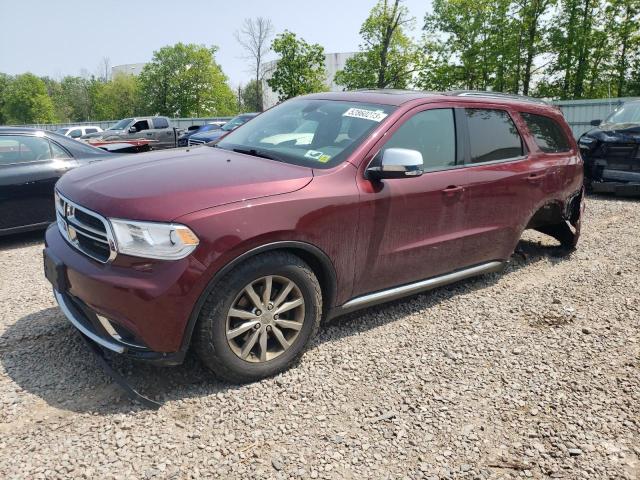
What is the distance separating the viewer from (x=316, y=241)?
2.96m

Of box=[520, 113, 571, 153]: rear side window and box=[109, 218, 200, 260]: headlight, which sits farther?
box=[520, 113, 571, 153]: rear side window

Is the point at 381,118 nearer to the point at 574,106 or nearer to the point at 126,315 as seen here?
the point at 126,315

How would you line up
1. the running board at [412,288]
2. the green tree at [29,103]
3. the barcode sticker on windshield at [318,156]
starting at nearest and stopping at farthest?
the barcode sticker on windshield at [318,156] < the running board at [412,288] < the green tree at [29,103]

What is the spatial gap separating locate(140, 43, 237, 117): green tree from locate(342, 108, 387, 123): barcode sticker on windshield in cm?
5584

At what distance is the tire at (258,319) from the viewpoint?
2.65 metres

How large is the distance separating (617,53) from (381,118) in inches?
1296

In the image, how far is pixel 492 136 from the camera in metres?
4.18

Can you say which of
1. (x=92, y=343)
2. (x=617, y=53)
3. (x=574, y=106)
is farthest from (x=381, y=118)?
(x=617, y=53)

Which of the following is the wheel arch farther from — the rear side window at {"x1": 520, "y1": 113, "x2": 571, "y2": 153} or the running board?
the rear side window at {"x1": 520, "y1": 113, "x2": 571, "y2": 153}

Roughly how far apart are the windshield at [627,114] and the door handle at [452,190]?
7.37 meters

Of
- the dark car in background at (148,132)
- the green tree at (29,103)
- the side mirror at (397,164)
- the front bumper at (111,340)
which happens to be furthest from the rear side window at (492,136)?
the green tree at (29,103)

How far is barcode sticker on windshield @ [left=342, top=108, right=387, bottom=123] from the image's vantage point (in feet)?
11.3

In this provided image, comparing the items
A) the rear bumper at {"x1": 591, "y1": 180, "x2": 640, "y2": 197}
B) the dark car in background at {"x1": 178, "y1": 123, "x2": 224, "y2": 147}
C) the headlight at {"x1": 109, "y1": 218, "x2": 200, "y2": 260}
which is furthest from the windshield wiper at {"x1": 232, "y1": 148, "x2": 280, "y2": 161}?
the dark car in background at {"x1": 178, "y1": 123, "x2": 224, "y2": 147}

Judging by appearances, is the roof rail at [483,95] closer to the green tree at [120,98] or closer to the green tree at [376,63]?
the green tree at [376,63]
